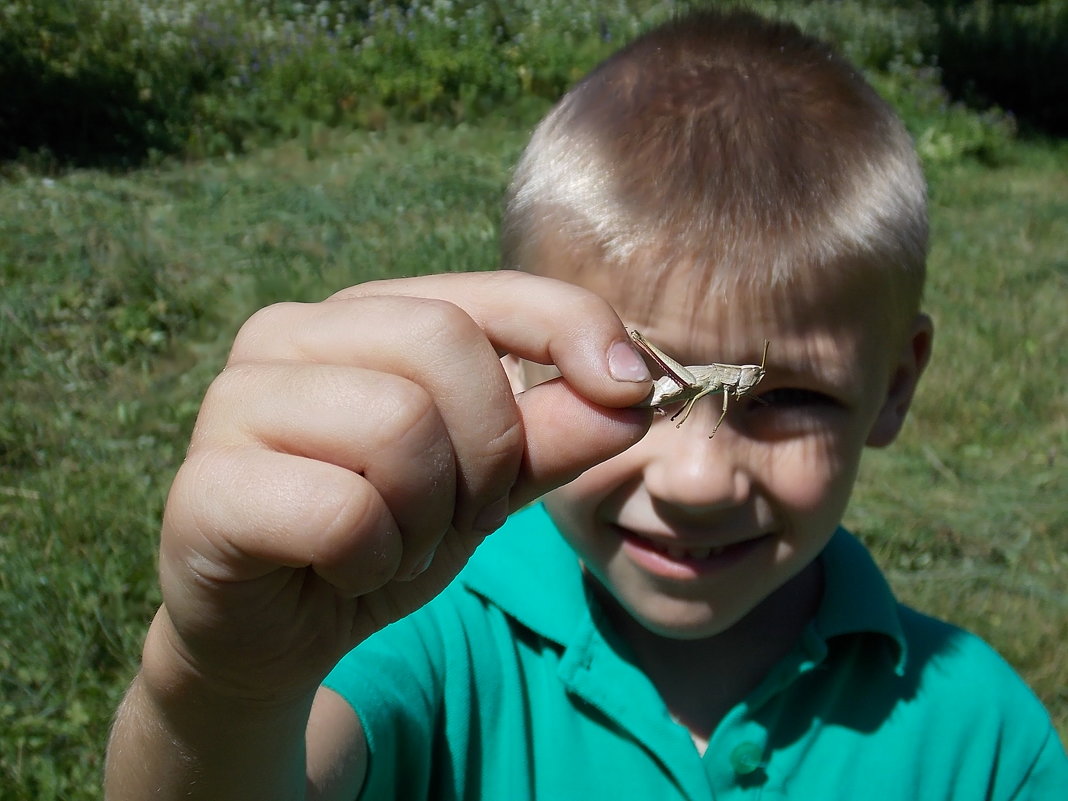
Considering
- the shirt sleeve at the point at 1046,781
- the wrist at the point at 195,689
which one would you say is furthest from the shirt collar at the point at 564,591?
the wrist at the point at 195,689

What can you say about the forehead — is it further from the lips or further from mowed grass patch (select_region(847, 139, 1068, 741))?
mowed grass patch (select_region(847, 139, 1068, 741))

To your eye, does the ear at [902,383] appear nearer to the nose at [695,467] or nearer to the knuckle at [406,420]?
the nose at [695,467]

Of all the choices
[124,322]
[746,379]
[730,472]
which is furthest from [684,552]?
[124,322]

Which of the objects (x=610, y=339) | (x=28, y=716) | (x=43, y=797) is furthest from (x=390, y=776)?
(x=28, y=716)

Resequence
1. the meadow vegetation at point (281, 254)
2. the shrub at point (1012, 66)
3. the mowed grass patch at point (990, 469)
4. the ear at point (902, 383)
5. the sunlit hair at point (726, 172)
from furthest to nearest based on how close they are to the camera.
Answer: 1. the shrub at point (1012, 66)
2. the mowed grass patch at point (990, 469)
3. the meadow vegetation at point (281, 254)
4. the ear at point (902, 383)
5. the sunlit hair at point (726, 172)

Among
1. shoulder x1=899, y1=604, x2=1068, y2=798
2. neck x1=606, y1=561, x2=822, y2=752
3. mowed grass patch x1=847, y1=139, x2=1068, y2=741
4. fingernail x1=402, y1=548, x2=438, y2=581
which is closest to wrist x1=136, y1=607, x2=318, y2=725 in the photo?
fingernail x1=402, y1=548, x2=438, y2=581

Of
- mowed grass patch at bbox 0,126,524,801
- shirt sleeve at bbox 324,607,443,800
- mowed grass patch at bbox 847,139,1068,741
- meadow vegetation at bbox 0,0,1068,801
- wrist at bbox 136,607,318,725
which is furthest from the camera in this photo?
mowed grass patch at bbox 847,139,1068,741
